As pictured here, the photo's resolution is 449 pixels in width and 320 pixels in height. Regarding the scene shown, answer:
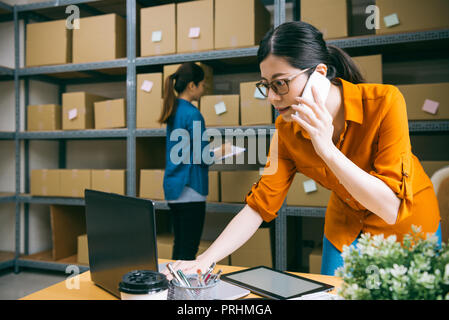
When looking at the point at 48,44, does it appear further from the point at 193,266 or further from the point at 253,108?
the point at 193,266

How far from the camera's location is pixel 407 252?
0.49 meters

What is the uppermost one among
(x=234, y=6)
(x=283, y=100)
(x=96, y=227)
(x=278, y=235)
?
(x=234, y=6)

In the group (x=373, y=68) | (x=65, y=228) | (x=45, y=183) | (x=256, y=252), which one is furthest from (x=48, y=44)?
(x=373, y=68)

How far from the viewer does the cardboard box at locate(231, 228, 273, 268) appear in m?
2.20

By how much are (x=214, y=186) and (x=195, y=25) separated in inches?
40.8

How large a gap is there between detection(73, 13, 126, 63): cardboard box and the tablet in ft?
6.97

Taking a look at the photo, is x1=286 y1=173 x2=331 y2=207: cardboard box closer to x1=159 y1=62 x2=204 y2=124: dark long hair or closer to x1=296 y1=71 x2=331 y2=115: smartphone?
x1=159 y1=62 x2=204 y2=124: dark long hair

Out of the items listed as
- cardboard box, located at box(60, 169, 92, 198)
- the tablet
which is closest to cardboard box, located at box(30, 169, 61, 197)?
cardboard box, located at box(60, 169, 92, 198)

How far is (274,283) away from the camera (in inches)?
33.8

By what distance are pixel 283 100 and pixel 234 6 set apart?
1517 millimetres

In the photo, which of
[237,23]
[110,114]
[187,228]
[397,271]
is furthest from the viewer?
[110,114]

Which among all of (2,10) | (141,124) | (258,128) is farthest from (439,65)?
(2,10)

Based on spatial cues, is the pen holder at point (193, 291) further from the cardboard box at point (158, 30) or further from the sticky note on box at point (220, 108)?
the cardboard box at point (158, 30)
